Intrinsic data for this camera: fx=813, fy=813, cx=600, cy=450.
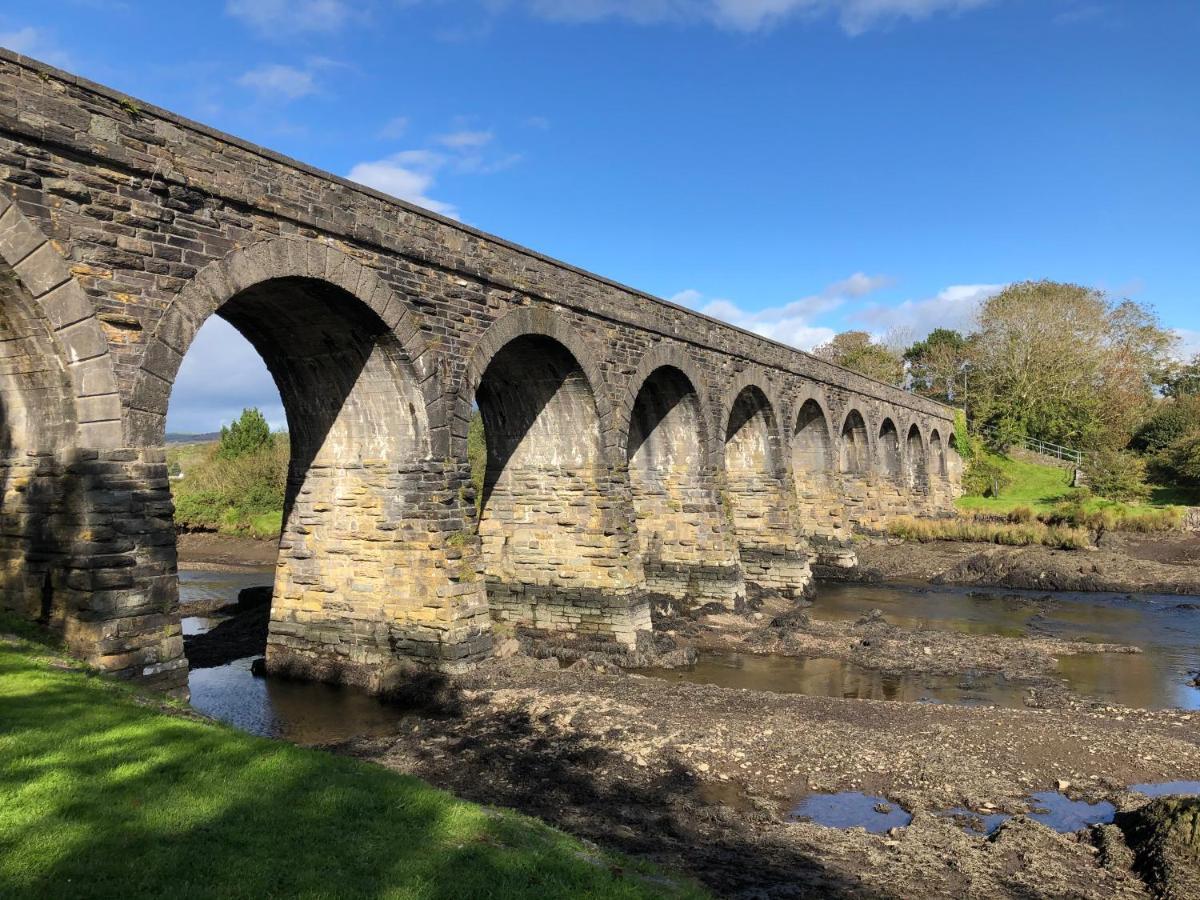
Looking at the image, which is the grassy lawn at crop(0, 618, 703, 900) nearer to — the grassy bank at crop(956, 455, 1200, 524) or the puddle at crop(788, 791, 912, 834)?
the puddle at crop(788, 791, 912, 834)

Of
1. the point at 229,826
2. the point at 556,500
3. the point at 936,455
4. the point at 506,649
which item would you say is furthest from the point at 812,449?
the point at 229,826

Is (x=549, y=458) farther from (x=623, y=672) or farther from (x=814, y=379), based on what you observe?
(x=814, y=379)

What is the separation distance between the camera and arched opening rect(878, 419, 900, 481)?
34.1m

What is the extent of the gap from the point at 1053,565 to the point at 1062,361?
25018 mm

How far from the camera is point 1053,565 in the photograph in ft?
79.9

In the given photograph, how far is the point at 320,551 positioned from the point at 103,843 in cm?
812

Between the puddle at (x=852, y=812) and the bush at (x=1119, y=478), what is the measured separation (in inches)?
1215

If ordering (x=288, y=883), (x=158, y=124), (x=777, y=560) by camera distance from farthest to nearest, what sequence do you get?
(x=777, y=560)
(x=158, y=124)
(x=288, y=883)

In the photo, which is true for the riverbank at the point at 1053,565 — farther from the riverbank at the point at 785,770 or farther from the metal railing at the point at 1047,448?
the metal railing at the point at 1047,448

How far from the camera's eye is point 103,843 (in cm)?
402

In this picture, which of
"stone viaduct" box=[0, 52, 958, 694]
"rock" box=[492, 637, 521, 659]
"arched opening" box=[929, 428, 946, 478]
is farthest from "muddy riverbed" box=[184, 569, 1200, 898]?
"arched opening" box=[929, 428, 946, 478]

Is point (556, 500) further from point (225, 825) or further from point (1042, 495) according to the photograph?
point (1042, 495)

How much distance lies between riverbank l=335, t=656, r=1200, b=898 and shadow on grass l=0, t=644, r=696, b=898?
197 centimetres

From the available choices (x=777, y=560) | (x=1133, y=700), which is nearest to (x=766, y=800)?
(x=1133, y=700)
